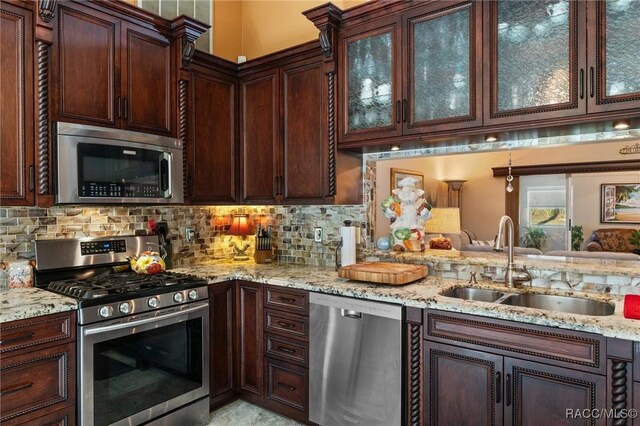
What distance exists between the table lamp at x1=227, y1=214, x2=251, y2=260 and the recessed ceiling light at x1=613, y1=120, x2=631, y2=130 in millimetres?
2667

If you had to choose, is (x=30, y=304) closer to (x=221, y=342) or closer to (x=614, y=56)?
(x=221, y=342)

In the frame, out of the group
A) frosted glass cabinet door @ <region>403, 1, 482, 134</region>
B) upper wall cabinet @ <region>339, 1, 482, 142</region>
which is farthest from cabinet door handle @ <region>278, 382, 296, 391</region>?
frosted glass cabinet door @ <region>403, 1, 482, 134</region>

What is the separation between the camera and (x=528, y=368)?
173 centimetres

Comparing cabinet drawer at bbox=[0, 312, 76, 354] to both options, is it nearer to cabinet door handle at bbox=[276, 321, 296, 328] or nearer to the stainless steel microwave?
the stainless steel microwave

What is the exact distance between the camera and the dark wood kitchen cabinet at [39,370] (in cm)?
175

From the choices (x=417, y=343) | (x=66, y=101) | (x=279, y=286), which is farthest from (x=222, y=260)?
(x=417, y=343)

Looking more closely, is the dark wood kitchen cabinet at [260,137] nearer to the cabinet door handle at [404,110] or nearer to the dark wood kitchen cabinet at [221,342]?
the dark wood kitchen cabinet at [221,342]

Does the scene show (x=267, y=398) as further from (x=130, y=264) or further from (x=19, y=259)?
(x=19, y=259)

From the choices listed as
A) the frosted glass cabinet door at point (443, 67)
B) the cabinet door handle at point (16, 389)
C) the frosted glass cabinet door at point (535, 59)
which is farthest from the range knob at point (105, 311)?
the frosted glass cabinet door at point (535, 59)

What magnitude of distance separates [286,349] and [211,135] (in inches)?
67.1

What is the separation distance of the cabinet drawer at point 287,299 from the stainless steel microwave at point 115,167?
3.05 feet

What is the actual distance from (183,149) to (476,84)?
1.99m

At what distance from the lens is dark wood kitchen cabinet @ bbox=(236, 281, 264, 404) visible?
2709 millimetres

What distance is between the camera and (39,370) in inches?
72.6
